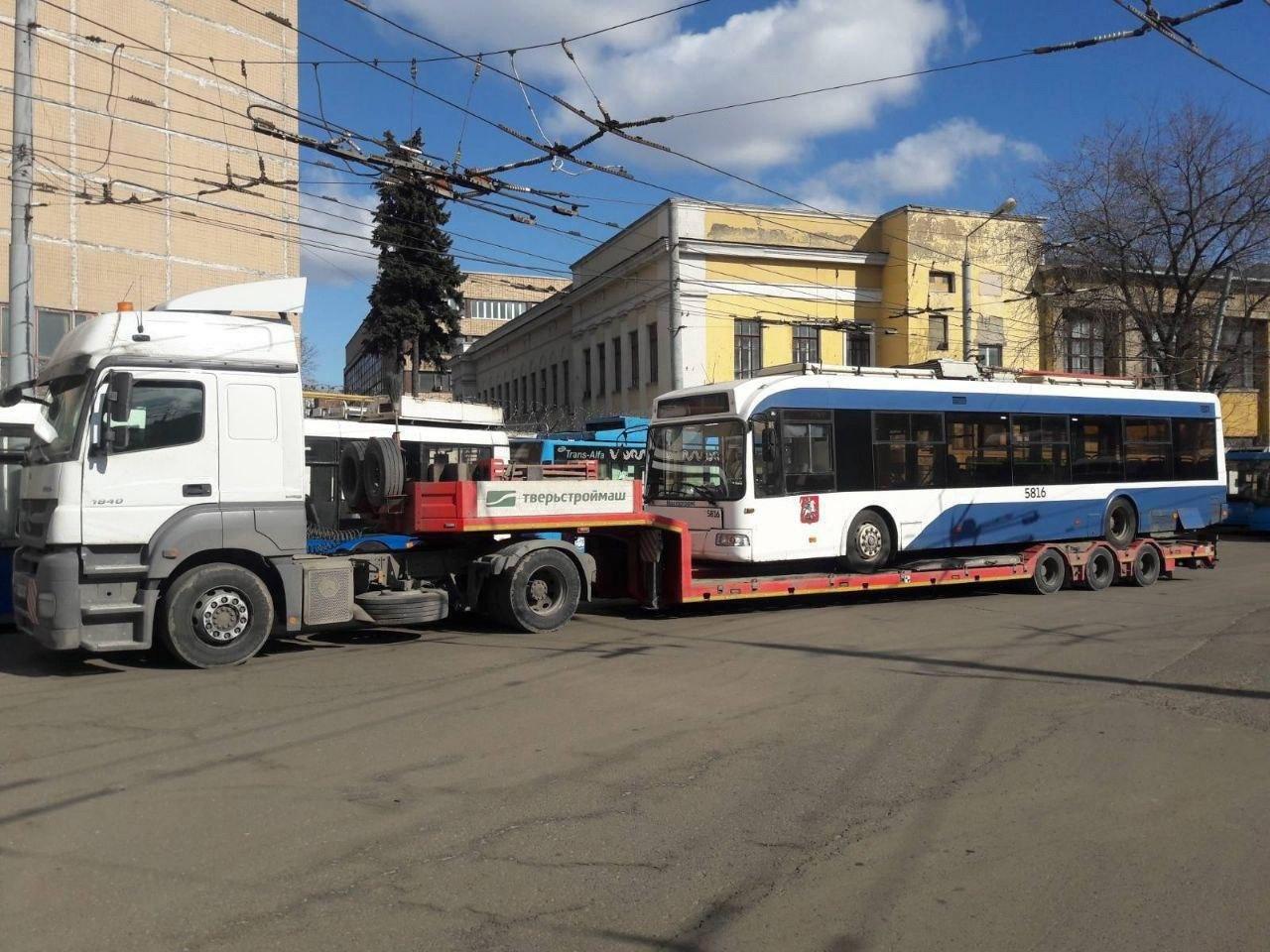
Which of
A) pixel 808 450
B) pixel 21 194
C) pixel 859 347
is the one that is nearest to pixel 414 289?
pixel 859 347

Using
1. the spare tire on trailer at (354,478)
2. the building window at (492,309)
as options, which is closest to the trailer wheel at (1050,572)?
the spare tire on trailer at (354,478)

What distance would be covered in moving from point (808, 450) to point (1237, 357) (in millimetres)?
25959

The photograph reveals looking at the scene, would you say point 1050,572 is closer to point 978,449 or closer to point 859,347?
point 978,449

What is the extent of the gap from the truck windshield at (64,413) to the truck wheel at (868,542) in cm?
930

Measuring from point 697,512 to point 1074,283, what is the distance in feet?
88.7

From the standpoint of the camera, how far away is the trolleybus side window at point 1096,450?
17.1m

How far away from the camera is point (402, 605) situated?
11.1 meters

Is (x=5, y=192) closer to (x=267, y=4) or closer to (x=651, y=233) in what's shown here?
(x=267, y=4)

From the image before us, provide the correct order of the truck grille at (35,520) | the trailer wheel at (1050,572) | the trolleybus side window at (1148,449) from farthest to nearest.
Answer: the trolleybus side window at (1148,449), the trailer wheel at (1050,572), the truck grille at (35,520)

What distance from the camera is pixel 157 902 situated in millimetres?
4547

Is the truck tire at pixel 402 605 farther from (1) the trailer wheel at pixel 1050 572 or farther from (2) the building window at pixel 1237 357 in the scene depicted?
(2) the building window at pixel 1237 357

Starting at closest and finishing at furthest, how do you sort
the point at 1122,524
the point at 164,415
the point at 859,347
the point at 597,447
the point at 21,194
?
the point at 164,415, the point at 21,194, the point at 1122,524, the point at 597,447, the point at 859,347

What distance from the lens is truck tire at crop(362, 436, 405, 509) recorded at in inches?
449

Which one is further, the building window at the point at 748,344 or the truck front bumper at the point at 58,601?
the building window at the point at 748,344
